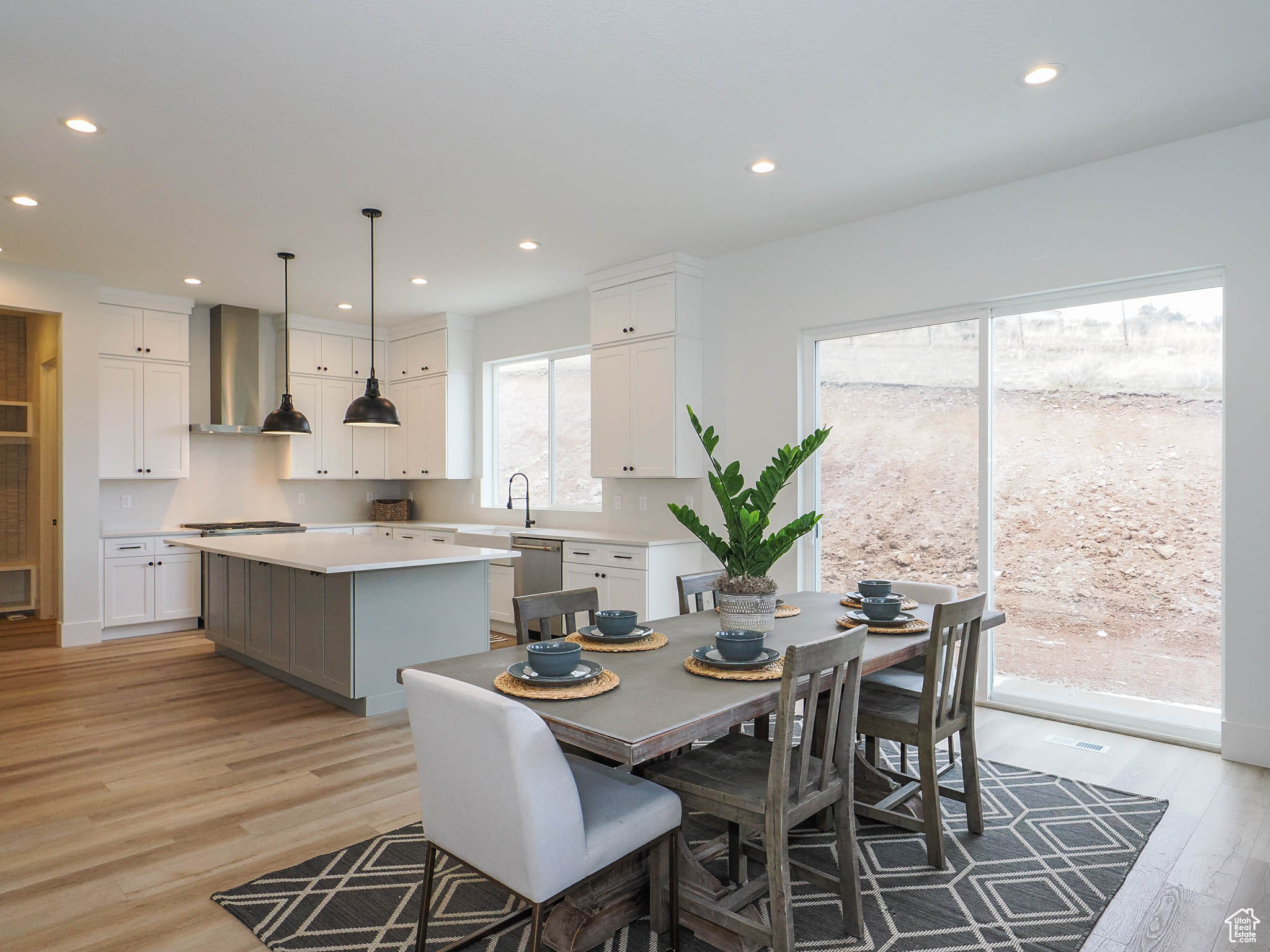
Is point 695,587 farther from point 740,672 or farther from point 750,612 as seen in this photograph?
point 740,672

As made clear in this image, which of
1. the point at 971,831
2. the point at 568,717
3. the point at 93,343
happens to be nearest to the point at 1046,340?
the point at 971,831

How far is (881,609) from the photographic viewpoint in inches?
113

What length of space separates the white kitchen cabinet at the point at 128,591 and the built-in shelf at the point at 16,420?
1.86 m

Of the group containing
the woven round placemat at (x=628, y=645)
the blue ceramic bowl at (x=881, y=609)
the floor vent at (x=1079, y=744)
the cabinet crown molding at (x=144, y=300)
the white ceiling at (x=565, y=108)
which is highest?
the white ceiling at (x=565, y=108)

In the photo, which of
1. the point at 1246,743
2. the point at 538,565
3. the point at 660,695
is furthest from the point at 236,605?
the point at 1246,743

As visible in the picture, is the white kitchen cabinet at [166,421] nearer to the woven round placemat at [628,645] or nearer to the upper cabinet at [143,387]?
the upper cabinet at [143,387]

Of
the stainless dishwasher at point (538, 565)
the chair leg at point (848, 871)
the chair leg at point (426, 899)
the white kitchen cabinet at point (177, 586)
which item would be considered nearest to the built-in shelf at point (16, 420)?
the white kitchen cabinet at point (177, 586)

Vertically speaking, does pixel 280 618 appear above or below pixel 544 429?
below

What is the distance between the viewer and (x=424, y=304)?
22.5 ft

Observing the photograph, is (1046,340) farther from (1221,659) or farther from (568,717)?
(568,717)

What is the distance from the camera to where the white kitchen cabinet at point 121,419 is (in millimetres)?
6133

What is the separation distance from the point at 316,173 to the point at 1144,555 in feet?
14.5

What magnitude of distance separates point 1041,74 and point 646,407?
3.11m

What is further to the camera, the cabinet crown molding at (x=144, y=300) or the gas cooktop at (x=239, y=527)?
the gas cooktop at (x=239, y=527)
